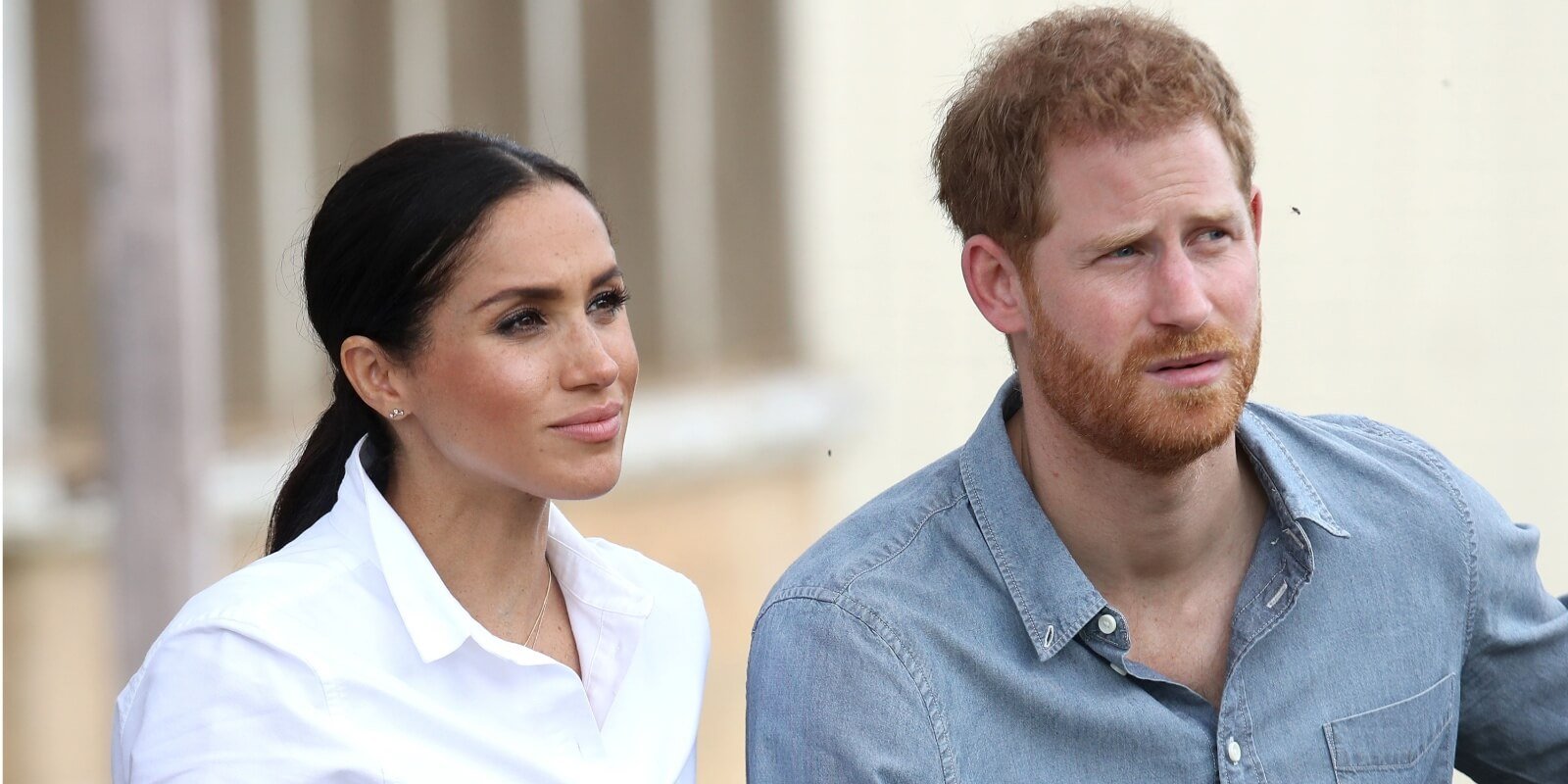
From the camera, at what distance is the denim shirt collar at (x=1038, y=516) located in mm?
1832

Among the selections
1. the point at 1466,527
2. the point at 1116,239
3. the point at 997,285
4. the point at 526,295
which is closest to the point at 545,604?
the point at 526,295

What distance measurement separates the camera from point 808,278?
12.3 feet

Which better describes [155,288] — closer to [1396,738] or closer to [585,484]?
[585,484]

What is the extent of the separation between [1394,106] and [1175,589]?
212 cm

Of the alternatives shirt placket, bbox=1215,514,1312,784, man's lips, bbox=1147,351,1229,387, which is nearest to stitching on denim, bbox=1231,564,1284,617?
shirt placket, bbox=1215,514,1312,784

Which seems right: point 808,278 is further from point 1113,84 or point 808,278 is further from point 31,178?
point 1113,84

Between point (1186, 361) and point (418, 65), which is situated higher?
point (418, 65)

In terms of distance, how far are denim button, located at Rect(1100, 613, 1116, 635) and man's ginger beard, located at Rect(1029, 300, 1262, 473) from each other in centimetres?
16

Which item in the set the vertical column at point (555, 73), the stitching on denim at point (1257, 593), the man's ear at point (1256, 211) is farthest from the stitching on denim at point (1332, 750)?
the vertical column at point (555, 73)

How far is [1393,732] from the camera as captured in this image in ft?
6.22

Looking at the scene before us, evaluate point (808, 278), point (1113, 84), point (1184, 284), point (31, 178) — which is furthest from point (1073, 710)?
point (31, 178)

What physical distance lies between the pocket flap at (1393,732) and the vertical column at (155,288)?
6.01ft

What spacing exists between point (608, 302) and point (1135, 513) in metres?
0.59

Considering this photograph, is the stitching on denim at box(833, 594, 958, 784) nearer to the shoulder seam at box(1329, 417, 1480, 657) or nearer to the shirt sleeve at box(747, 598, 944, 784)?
the shirt sleeve at box(747, 598, 944, 784)
